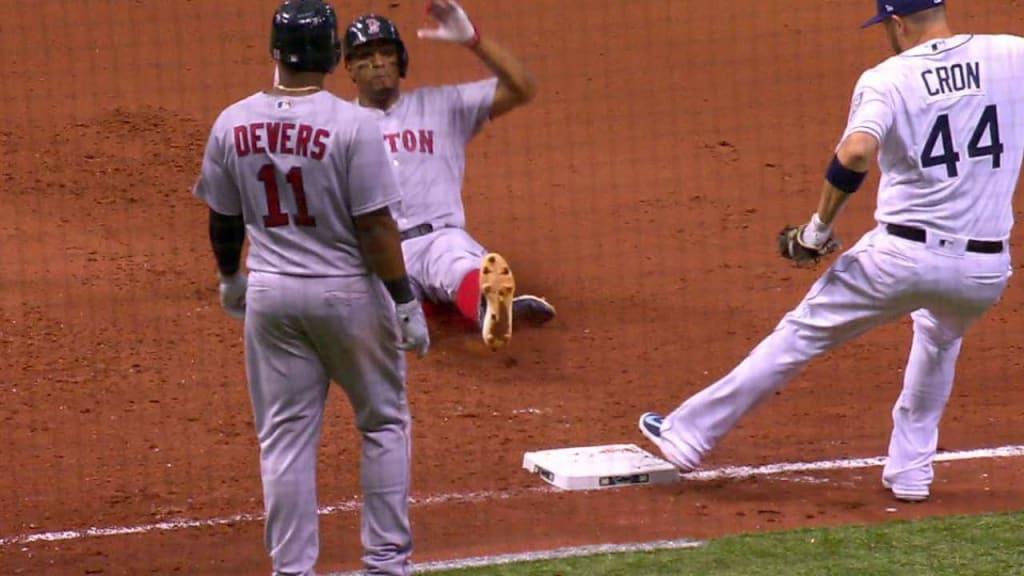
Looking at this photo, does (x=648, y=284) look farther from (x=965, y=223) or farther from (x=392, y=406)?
(x=392, y=406)

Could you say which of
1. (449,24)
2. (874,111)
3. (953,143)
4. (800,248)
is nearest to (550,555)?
(800,248)

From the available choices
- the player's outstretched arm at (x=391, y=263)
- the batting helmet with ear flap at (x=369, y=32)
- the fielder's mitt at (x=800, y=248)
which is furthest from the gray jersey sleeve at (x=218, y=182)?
the batting helmet with ear flap at (x=369, y=32)

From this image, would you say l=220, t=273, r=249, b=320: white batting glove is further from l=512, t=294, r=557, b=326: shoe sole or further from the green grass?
l=512, t=294, r=557, b=326: shoe sole

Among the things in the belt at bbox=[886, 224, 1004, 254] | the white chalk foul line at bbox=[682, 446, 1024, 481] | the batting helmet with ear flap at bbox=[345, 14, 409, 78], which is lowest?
the white chalk foul line at bbox=[682, 446, 1024, 481]

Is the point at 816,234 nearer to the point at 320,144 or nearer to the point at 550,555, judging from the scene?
the point at 550,555

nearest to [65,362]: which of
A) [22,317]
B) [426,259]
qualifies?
[22,317]

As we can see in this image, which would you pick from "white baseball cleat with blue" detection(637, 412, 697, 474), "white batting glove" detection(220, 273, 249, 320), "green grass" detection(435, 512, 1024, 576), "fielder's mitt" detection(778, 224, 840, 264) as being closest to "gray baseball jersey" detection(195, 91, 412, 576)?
"white batting glove" detection(220, 273, 249, 320)
